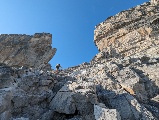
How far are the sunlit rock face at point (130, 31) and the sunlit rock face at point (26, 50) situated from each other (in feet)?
46.7

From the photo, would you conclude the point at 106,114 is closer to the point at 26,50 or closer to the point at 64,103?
the point at 64,103

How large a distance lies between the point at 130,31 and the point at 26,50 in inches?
1083

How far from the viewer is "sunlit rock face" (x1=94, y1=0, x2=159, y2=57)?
41094 mm

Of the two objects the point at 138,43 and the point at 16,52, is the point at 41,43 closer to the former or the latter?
the point at 16,52

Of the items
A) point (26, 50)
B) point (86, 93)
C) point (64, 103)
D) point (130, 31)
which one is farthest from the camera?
point (26, 50)

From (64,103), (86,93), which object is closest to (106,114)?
(86,93)

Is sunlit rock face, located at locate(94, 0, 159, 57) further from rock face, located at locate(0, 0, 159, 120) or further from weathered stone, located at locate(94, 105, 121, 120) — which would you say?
weathered stone, located at locate(94, 105, 121, 120)

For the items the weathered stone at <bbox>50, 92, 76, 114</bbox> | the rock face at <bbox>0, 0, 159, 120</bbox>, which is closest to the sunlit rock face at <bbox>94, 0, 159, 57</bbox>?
the rock face at <bbox>0, 0, 159, 120</bbox>

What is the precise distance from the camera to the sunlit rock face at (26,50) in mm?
50875

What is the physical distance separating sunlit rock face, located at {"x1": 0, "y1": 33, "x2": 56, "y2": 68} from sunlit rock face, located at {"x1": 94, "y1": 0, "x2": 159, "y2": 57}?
14.2 meters

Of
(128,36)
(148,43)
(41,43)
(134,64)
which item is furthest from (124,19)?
(134,64)

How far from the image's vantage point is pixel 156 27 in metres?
42.6

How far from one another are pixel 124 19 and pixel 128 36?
7.43 meters

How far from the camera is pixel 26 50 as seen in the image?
2046 inches
